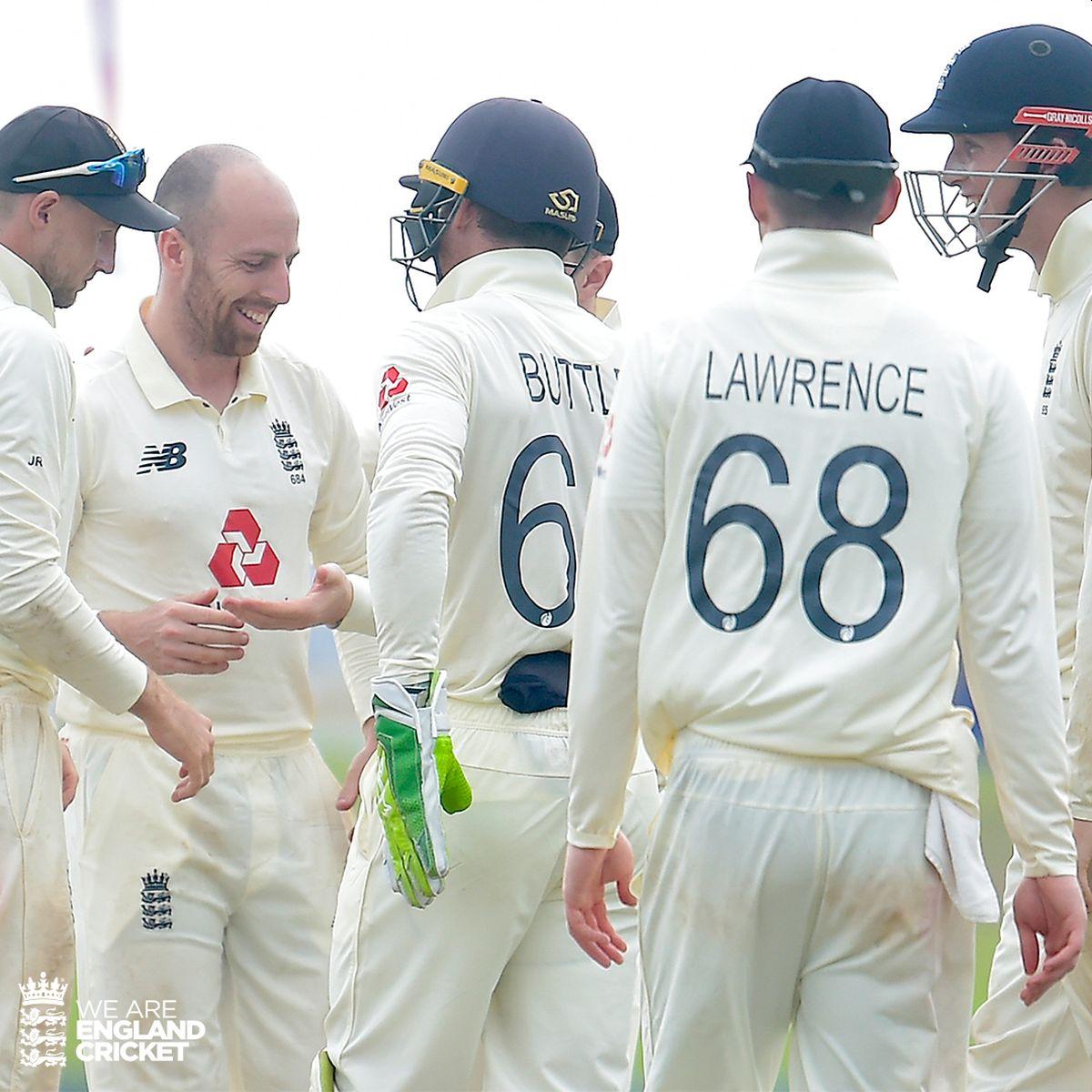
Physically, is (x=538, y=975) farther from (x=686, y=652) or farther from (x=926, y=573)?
(x=926, y=573)

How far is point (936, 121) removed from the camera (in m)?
3.38

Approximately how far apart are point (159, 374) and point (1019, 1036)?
6.89 ft

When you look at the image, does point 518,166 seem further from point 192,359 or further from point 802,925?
point 802,925

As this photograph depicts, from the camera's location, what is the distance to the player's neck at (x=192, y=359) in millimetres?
3623

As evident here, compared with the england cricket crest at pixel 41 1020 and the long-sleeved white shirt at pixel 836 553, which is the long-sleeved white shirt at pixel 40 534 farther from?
the long-sleeved white shirt at pixel 836 553

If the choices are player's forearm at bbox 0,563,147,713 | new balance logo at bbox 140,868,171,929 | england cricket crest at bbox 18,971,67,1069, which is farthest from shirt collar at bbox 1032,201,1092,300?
england cricket crest at bbox 18,971,67,1069

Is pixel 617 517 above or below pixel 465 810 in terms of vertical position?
above

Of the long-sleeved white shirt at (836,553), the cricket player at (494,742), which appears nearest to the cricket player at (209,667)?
the cricket player at (494,742)

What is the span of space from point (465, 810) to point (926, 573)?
38.7 inches

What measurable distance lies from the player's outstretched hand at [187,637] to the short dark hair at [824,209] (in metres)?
1.40

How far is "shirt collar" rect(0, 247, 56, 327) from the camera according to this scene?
3.23m

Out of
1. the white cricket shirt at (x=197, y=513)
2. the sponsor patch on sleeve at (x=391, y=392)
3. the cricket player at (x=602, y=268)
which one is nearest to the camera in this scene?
the sponsor patch on sleeve at (x=391, y=392)

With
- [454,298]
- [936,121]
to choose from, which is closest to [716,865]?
[454,298]

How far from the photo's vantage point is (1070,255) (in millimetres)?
3205
